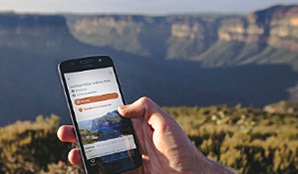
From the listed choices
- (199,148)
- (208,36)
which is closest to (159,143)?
(199,148)

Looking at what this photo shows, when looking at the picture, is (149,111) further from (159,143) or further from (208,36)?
(208,36)

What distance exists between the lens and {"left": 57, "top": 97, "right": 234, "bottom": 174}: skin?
2.22m

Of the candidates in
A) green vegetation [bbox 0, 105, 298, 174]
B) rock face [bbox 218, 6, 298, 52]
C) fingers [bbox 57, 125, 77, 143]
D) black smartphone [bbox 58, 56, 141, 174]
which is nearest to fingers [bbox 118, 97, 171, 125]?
black smartphone [bbox 58, 56, 141, 174]

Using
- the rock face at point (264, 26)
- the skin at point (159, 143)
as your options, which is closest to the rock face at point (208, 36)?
the rock face at point (264, 26)

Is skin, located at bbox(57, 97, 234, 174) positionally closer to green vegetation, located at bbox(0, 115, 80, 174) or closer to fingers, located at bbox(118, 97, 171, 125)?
fingers, located at bbox(118, 97, 171, 125)

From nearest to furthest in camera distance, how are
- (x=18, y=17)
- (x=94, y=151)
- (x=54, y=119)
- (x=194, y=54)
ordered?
(x=94, y=151)
(x=54, y=119)
(x=18, y=17)
(x=194, y=54)

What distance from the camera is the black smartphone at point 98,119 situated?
2270 millimetres

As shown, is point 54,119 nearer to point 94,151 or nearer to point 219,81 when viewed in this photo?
point 94,151

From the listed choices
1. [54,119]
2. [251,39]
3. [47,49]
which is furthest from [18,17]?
[251,39]

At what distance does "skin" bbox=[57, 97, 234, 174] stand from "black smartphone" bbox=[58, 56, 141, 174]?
7cm

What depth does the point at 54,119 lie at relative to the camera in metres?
9.45

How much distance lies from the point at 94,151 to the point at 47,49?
49.0 metres

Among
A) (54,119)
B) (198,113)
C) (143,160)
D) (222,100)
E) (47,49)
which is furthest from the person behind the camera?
(222,100)

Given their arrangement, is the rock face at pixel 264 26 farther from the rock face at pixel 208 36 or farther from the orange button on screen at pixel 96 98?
the orange button on screen at pixel 96 98
